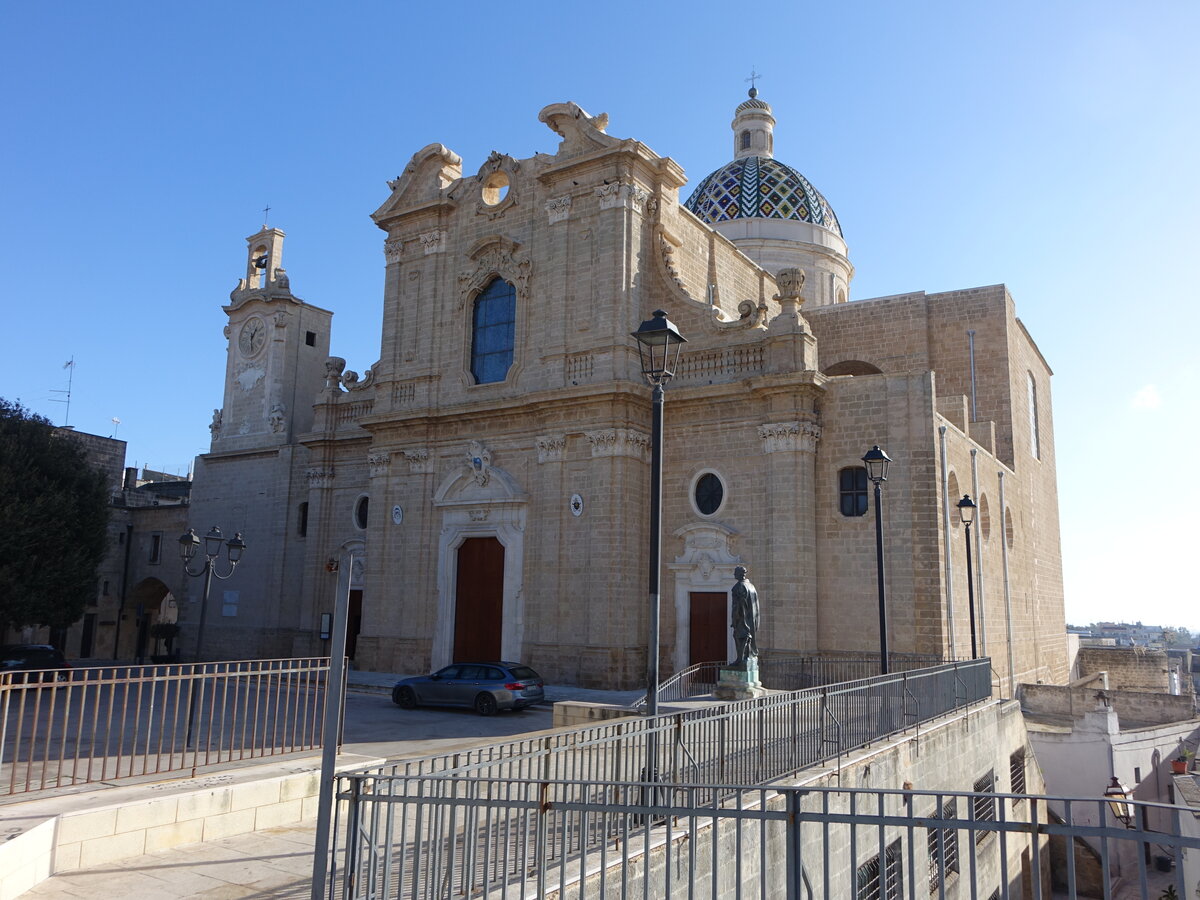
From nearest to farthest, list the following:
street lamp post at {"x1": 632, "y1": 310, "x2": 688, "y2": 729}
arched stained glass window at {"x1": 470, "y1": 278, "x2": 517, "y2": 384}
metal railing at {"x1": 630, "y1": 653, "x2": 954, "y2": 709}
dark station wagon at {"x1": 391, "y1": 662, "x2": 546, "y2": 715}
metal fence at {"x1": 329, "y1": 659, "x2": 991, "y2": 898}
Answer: metal fence at {"x1": 329, "y1": 659, "x2": 991, "y2": 898}
street lamp post at {"x1": 632, "y1": 310, "x2": 688, "y2": 729}
dark station wagon at {"x1": 391, "y1": 662, "x2": 546, "y2": 715}
metal railing at {"x1": 630, "y1": 653, "x2": 954, "y2": 709}
arched stained glass window at {"x1": 470, "y1": 278, "x2": 517, "y2": 384}

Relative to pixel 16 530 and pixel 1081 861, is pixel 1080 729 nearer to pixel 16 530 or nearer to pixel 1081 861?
pixel 1081 861

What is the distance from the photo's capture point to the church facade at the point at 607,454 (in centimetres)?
2050

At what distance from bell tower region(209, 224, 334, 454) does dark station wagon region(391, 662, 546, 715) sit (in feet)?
49.8

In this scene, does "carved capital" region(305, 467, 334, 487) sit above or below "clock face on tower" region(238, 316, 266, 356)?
below

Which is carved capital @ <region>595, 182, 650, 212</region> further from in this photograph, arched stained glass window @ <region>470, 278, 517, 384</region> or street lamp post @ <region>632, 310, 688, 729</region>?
street lamp post @ <region>632, 310, 688, 729</region>

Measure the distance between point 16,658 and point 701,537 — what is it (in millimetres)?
18909

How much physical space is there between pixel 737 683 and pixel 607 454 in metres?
8.62

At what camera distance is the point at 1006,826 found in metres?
4.50

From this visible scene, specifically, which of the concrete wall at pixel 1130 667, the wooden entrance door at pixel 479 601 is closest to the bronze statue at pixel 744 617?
the wooden entrance door at pixel 479 601

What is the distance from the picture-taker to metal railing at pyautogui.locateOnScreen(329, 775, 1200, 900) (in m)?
4.73

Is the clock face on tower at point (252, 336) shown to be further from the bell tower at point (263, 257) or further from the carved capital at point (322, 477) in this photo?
the carved capital at point (322, 477)

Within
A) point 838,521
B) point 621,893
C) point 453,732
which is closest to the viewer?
point 621,893

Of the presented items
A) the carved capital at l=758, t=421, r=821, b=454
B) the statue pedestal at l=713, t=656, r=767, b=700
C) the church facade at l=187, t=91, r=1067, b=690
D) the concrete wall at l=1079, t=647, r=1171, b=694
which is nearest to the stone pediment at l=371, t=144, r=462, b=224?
the church facade at l=187, t=91, r=1067, b=690

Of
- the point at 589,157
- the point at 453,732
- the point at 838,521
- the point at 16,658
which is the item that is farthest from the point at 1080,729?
the point at 16,658
